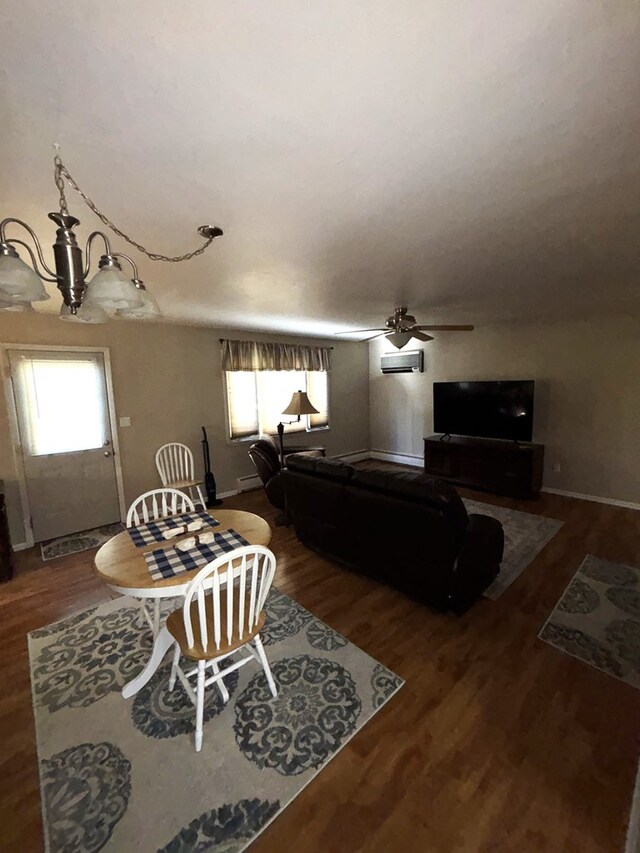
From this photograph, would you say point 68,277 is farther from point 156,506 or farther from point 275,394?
point 275,394

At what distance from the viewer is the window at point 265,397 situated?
5.05 metres

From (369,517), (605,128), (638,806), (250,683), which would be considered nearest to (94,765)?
(250,683)

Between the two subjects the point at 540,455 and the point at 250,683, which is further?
the point at 540,455

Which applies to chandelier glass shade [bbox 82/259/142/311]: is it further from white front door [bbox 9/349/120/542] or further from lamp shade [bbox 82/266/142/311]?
white front door [bbox 9/349/120/542]

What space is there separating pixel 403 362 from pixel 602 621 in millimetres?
4644

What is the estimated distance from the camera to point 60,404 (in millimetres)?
3637

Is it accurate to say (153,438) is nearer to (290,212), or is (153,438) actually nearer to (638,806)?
(290,212)

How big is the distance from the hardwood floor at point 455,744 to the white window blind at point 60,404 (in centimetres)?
164

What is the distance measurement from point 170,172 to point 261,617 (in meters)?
2.01

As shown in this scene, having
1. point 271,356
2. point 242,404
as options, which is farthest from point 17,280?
point 271,356

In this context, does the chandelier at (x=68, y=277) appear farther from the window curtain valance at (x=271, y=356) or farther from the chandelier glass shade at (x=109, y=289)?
the window curtain valance at (x=271, y=356)

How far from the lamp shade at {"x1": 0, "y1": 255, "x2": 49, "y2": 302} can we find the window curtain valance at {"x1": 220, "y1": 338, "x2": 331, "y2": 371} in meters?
3.71

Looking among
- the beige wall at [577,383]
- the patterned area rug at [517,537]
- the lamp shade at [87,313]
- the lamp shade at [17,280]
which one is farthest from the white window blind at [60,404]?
the beige wall at [577,383]

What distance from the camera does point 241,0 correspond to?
0.73 m
